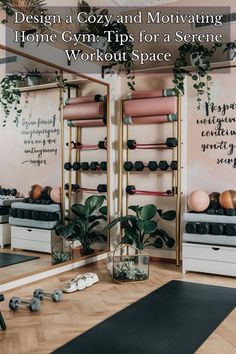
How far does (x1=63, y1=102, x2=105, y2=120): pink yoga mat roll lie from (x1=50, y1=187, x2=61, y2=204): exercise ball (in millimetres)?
829

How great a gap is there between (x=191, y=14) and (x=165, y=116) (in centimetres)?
138

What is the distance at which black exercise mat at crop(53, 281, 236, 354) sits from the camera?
2473mm

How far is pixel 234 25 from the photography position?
462 centimetres

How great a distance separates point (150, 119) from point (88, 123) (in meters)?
0.76

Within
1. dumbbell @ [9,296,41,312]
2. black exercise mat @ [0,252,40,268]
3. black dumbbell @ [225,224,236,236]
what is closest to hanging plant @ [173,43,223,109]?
black dumbbell @ [225,224,236,236]

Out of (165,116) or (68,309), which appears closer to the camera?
(68,309)

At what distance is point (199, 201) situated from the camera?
418cm

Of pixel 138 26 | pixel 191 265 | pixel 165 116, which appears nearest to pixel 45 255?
pixel 191 265

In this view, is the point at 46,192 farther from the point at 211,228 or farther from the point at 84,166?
the point at 211,228

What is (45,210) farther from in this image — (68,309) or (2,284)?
(68,309)

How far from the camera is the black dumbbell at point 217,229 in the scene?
13.2 feet

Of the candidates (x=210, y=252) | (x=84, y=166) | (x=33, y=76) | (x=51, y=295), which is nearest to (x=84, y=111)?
(x=84, y=166)

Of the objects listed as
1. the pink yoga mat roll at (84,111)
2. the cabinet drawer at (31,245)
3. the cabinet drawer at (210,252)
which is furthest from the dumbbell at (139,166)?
the cabinet drawer at (31,245)

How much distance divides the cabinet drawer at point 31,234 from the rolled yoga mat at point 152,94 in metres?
1.91
